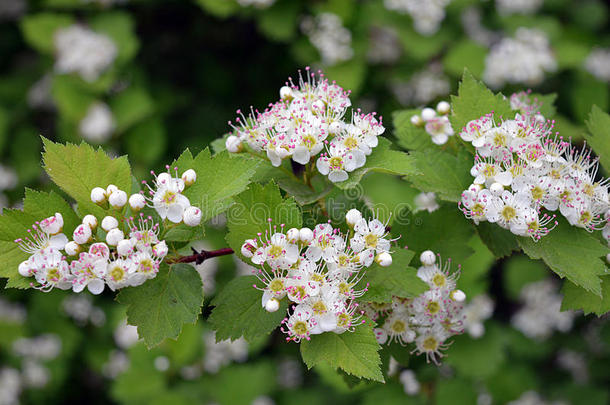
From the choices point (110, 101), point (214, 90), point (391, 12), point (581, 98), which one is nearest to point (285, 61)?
point (214, 90)

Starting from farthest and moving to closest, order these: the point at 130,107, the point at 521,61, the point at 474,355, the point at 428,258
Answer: the point at 130,107, the point at 521,61, the point at 474,355, the point at 428,258

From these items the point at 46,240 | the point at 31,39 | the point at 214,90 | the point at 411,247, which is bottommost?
the point at 214,90

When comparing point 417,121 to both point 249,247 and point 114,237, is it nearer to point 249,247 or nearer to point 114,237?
point 249,247

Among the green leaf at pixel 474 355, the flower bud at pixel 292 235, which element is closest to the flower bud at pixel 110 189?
the flower bud at pixel 292 235

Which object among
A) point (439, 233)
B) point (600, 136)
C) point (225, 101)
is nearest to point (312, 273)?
point (439, 233)

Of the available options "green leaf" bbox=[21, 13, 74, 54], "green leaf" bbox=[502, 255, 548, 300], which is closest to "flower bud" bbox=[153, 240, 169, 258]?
"green leaf" bbox=[21, 13, 74, 54]

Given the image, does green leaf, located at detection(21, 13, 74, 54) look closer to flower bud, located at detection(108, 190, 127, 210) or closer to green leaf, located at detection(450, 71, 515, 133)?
flower bud, located at detection(108, 190, 127, 210)

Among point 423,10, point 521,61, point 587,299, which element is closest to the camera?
point 587,299

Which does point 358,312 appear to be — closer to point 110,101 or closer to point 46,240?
point 46,240
